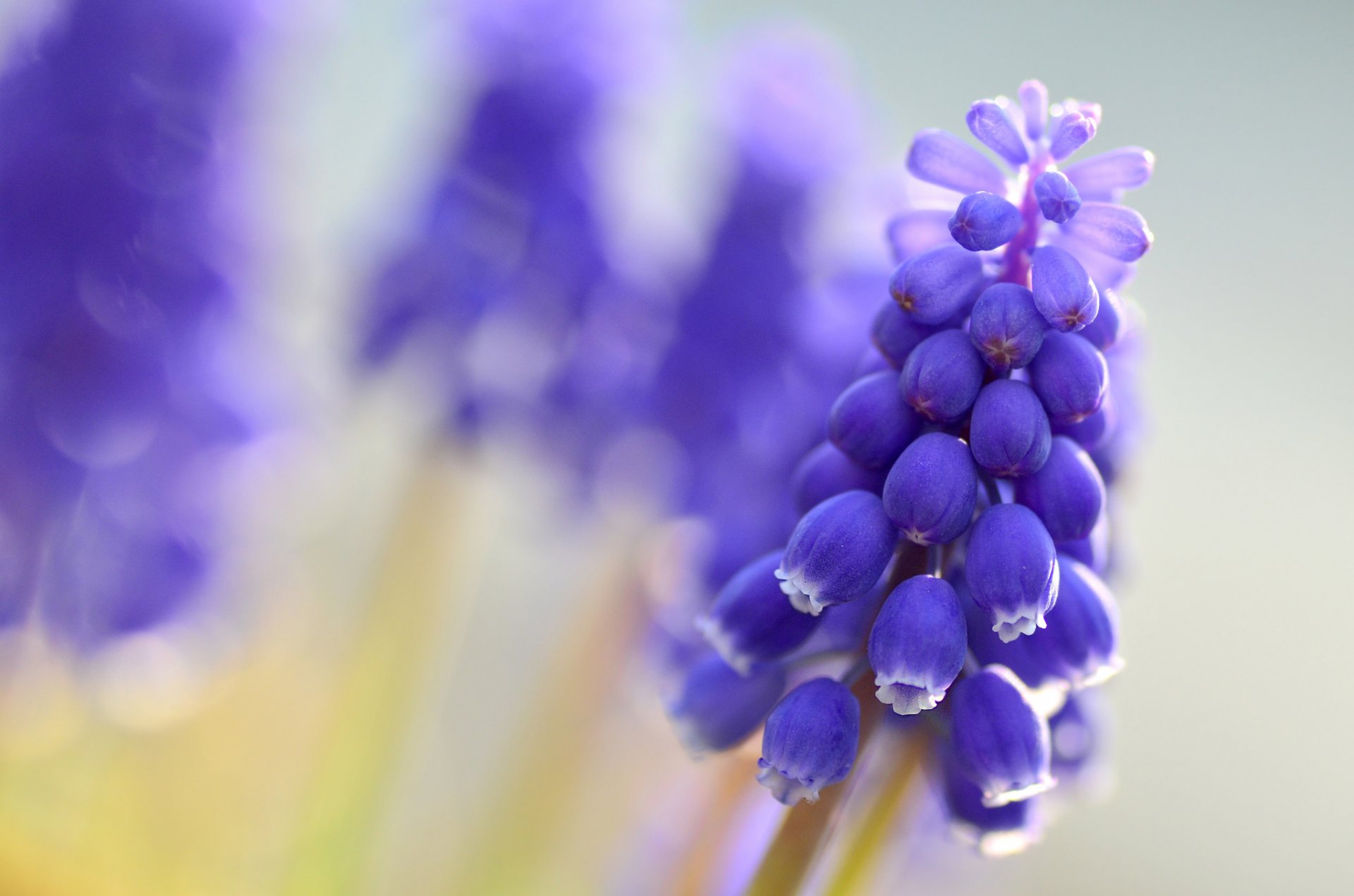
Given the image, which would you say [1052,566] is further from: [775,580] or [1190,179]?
[1190,179]

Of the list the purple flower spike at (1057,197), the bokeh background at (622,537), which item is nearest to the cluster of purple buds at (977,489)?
the purple flower spike at (1057,197)

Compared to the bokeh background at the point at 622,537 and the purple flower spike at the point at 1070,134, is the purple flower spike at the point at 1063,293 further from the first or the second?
the bokeh background at the point at 622,537

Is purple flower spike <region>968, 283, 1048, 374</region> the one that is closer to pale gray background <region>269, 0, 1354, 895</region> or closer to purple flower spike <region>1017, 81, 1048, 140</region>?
purple flower spike <region>1017, 81, 1048, 140</region>

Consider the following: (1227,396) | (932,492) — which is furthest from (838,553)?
(1227,396)

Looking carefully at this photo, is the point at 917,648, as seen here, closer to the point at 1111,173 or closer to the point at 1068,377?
the point at 1068,377

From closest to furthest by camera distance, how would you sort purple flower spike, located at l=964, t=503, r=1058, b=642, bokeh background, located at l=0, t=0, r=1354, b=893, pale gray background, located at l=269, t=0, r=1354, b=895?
purple flower spike, located at l=964, t=503, r=1058, b=642 < bokeh background, located at l=0, t=0, r=1354, b=893 < pale gray background, located at l=269, t=0, r=1354, b=895

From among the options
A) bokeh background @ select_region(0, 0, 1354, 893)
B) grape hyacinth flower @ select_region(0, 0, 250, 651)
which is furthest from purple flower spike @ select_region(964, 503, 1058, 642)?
grape hyacinth flower @ select_region(0, 0, 250, 651)
